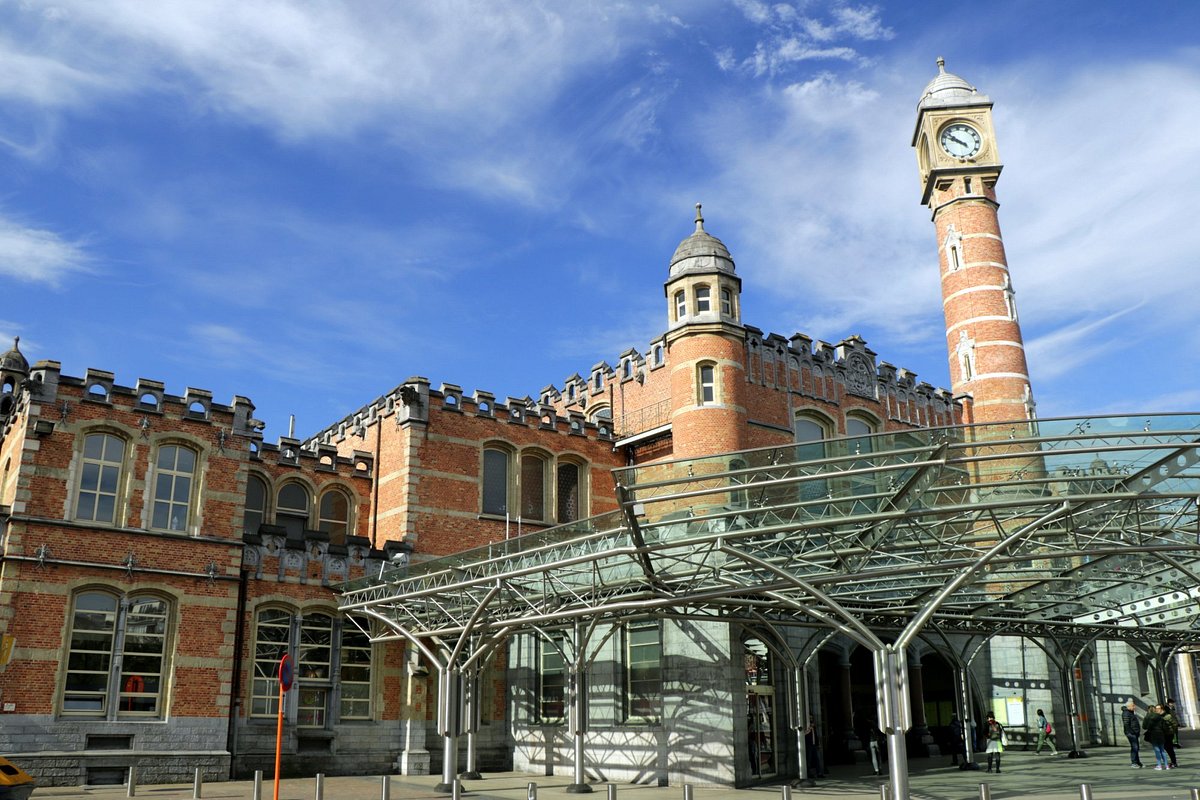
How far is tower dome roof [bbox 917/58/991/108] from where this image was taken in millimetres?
34875

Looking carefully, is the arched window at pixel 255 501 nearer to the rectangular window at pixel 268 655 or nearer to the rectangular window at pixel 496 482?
the rectangular window at pixel 268 655

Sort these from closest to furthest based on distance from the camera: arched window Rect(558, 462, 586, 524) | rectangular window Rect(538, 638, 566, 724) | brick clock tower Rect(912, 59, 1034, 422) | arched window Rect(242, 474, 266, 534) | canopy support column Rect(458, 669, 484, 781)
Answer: canopy support column Rect(458, 669, 484, 781) < rectangular window Rect(538, 638, 566, 724) < arched window Rect(242, 474, 266, 534) < arched window Rect(558, 462, 586, 524) < brick clock tower Rect(912, 59, 1034, 422)

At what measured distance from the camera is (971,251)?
33250 mm

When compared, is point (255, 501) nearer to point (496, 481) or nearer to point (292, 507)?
point (292, 507)

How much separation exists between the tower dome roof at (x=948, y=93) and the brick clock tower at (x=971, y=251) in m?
0.03

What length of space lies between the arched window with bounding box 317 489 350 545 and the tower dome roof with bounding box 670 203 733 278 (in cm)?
1132

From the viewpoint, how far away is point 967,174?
34094 millimetres

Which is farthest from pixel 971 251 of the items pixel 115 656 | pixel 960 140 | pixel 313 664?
pixel 115 656

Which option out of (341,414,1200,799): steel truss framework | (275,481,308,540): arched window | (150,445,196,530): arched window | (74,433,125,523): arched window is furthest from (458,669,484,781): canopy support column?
(275,481,308,540): arched window

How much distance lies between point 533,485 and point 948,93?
2002cm

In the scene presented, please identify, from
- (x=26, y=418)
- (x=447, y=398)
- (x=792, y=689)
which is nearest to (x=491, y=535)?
(x=447, y=398)

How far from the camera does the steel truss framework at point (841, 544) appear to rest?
47.9 ft

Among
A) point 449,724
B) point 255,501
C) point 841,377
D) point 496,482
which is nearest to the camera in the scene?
point 449,724

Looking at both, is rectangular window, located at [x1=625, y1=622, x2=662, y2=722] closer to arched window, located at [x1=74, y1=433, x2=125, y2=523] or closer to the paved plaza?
the paved plaza
